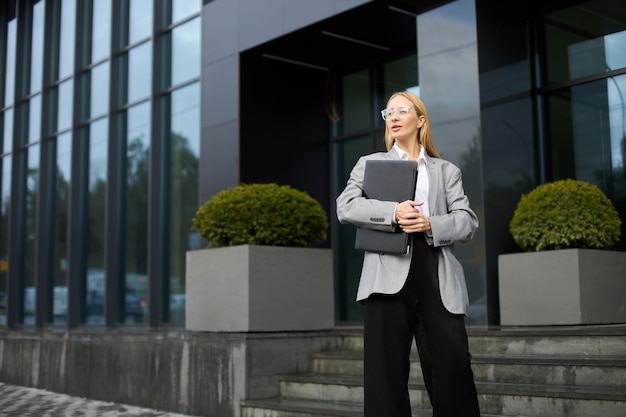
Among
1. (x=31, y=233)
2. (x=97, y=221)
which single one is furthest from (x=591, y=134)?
(x=31, y=233)

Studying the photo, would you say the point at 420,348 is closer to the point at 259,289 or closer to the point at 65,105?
the point at 259,289

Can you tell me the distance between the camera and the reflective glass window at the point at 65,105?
1524cm

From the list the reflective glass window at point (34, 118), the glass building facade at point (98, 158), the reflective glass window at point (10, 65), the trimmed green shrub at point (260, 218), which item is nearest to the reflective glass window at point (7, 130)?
the glass building facade at point (98, 158)

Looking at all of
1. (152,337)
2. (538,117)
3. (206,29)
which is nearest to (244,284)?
(152,337)

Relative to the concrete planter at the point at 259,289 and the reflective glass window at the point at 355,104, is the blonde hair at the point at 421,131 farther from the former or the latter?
the reflective glass window at the point at 355,104

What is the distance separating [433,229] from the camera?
332 cm

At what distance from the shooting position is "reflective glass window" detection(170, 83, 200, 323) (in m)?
11.7

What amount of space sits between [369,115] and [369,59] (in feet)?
2.45

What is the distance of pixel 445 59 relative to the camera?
8094mm

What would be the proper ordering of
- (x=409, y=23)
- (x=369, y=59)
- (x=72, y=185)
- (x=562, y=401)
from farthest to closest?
1. (x=72, y=185)
2. (x=369, y=59)
3. (x=409, y=23)
4. (x=562, y=401)

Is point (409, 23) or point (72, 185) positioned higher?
point (409, 23)

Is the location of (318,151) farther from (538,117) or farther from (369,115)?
(538,117)

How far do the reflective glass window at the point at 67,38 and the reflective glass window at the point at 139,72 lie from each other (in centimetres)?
232

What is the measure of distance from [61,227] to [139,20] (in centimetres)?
437
